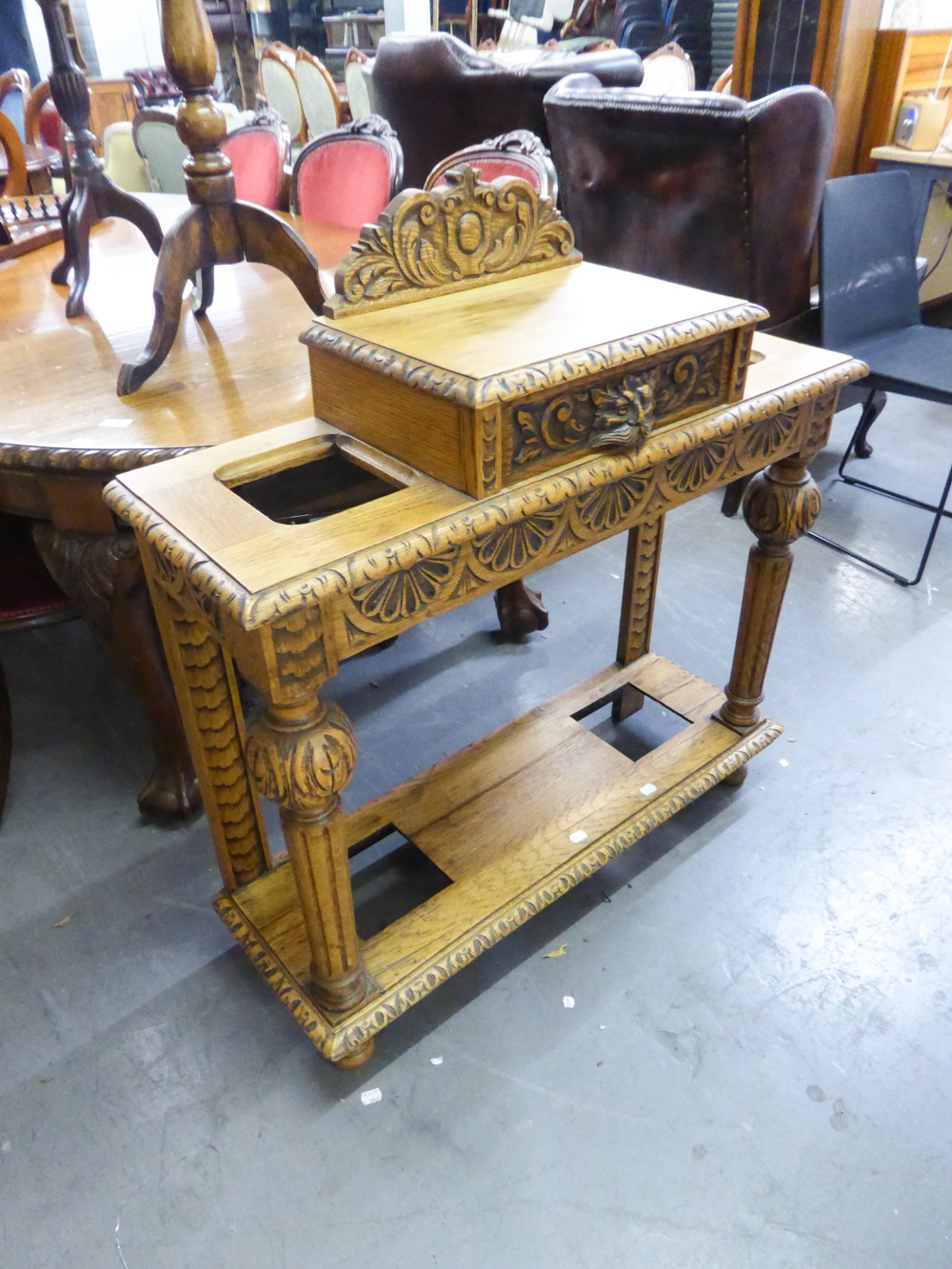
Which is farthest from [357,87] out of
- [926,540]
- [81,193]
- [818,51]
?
[926,540]

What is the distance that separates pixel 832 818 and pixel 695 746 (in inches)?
10.9

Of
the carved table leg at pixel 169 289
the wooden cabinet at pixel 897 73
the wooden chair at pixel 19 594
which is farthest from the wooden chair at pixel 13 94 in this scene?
the carved table leg at pixel 169 289

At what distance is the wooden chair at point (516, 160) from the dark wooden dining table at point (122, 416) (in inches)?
13.9

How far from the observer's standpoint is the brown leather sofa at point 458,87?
3244mm

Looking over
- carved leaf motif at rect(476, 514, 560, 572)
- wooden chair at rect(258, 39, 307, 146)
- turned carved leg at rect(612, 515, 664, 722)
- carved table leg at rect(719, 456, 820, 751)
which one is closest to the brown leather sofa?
wooden chair at rect(258, 39, 307, 146)

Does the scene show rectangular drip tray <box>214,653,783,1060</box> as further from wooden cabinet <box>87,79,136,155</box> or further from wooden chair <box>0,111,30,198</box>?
wooden cabinet <box>87,79,136,155</box>

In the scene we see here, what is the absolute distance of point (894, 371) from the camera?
1.96 metres

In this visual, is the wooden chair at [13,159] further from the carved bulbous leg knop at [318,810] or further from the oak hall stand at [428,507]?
the carved bulbous leg knop at [318,810]

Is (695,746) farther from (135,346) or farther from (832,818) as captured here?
(135,346)

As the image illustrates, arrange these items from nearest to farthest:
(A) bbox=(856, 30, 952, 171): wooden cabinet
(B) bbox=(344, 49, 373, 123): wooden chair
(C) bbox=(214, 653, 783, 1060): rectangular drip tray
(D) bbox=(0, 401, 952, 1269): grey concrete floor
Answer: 1. (D) bbox=(0, 401, 952, 1269): grey concrete floor
2. (C) bbox=(214, 653, 783, 1060): rectangular drip tray
3. (A) bbox=(856, 30, 952, 171): wooden cabinet
4. (B) bbox=(344, 49, 373, 123): wooden chair

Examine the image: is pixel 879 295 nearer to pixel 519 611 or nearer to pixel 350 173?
pixel 519 611

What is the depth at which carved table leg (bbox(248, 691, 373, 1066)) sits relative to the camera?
32.2 inches

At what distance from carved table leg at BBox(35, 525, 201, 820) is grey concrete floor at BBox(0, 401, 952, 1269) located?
7 centimetres

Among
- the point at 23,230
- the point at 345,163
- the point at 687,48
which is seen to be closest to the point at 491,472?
the point at 345,163
